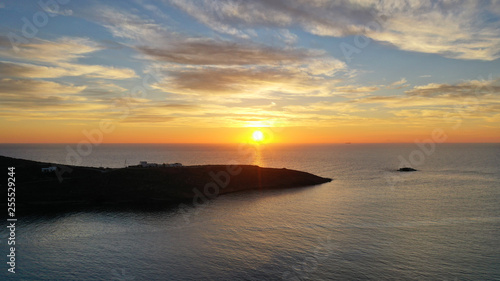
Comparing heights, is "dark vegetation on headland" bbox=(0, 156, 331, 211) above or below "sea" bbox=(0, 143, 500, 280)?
above

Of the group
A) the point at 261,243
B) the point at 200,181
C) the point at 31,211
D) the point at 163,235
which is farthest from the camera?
the point at 200,181

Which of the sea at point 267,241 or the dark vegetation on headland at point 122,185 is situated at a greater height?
the dark vegetation on headland at point 122,185

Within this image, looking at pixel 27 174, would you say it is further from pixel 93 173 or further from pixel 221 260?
pixel 221 260

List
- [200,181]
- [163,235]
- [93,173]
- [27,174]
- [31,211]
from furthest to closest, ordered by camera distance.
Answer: [200,181]
[93,173]
[27,174]
[31,211]
[163,235]

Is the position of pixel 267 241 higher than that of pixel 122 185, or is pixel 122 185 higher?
pixel 122 185

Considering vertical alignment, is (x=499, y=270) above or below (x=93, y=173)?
below

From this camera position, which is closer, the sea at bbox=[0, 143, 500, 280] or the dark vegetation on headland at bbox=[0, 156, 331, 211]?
the sea at bbox=[0, 143, 500, 280]

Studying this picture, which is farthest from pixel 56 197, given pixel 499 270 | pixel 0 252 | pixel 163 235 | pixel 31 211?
pixel 499 270

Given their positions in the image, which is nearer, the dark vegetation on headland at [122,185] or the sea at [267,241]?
the sea at [267,241]
